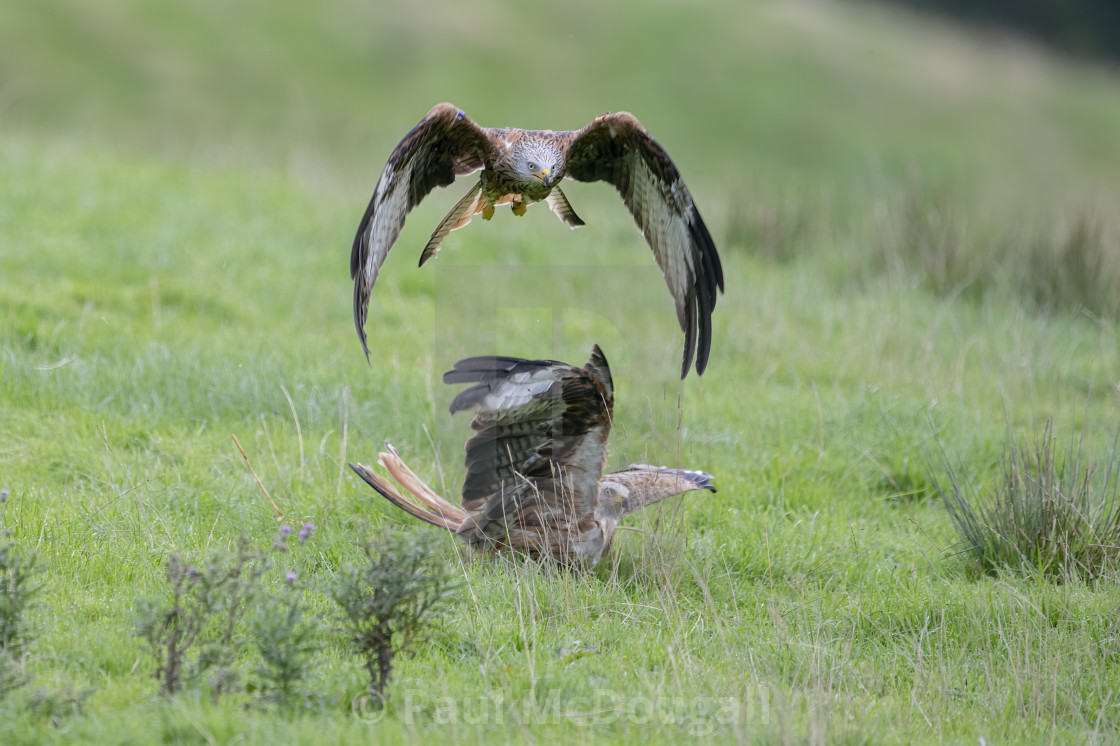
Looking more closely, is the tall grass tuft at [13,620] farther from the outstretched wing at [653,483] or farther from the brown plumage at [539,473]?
the outstretched wing at [653,483]

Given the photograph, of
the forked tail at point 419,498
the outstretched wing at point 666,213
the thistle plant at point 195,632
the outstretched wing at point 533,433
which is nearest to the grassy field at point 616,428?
the thistle plant at point 195,632

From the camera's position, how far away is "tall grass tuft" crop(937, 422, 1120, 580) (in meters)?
4.70

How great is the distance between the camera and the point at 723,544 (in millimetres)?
4895

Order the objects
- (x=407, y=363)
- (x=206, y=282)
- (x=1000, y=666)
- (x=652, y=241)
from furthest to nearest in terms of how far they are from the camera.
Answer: (x=206, y=282)
(x=407, y=363)
(x=652, y=241)
(x=1000, y=666)

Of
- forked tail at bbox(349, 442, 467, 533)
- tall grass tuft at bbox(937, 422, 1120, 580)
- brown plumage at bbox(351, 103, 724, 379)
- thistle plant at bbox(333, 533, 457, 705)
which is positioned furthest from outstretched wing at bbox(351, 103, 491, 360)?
tall grass tuft at bbox(937, 422, 1120, 580)

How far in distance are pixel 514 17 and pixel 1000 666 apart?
30.2m

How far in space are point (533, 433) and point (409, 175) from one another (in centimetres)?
141

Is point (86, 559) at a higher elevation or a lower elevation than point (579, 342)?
lower

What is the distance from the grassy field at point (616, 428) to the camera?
11.1 ft

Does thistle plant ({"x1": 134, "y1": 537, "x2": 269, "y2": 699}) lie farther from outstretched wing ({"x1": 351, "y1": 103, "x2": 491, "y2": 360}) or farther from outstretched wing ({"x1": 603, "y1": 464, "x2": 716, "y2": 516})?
outstretched wing ({"x1": 603, "y1": 464, "x2": 716, "y2": 516})

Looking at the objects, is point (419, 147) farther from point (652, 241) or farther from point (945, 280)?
point (945, 280)

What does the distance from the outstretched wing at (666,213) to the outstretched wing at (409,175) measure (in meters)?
0.56

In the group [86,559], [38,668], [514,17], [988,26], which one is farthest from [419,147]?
[988,26]

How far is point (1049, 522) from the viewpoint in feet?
15.5
